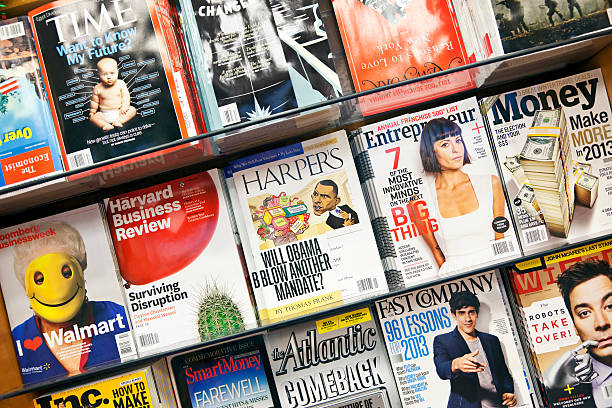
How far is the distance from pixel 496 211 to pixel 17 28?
139 centimetres

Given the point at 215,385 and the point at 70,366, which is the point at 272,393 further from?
the point at 70,366

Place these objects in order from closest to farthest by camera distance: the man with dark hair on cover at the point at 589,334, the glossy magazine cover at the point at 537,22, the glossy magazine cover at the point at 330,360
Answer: the glossy magazine cover at the point at 537,22, the man with dark hair on cover at the point at 589,334, the glossy magazine cover at the point at 330,360

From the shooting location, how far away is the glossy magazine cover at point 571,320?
1.50 meters

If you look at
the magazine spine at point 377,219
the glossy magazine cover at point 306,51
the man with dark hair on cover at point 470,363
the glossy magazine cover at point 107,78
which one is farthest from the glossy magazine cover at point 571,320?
the glossy magazine cover at point 107,78

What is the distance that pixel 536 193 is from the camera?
1.51m

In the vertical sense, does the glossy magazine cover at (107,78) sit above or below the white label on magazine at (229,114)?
above

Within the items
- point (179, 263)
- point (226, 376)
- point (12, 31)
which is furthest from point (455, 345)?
point (12, 31)

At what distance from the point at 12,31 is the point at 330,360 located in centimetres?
127

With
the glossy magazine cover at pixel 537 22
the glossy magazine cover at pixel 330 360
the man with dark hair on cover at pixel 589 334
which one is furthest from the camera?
the glossy magazine cover at pixel 330 360

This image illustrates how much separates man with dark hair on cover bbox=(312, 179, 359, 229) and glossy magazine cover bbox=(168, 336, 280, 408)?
1.45 ft

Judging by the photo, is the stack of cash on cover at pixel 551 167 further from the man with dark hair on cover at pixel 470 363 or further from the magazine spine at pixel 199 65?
the magazine spine at pixel 199 65

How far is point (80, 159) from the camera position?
141 cm

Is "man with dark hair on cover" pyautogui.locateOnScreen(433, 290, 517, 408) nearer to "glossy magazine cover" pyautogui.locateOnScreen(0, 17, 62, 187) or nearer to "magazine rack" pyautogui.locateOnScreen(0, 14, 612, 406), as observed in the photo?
"magazine rack" pyautogui.locateOnScreen(0, 14, 612, 406)

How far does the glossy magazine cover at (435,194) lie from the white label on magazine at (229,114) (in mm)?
364
